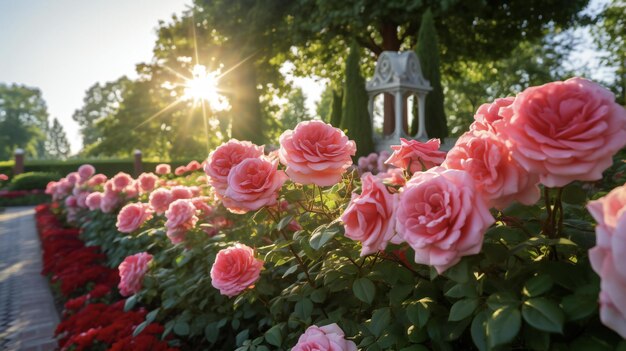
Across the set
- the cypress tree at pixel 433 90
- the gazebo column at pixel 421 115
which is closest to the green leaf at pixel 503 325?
the gazebo column at pixel 421 115

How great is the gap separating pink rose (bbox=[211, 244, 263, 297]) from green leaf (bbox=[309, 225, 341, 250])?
577 millimetres

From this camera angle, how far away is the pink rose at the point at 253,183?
1631 mm

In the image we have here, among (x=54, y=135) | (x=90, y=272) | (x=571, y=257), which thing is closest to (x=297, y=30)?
(x=90, y=272)

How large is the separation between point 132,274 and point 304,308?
171cm

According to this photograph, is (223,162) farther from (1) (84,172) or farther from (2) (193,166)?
(1) (84,172)

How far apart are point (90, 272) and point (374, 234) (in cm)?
376

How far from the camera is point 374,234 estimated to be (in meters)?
1.09

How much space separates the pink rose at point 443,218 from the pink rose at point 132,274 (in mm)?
2437

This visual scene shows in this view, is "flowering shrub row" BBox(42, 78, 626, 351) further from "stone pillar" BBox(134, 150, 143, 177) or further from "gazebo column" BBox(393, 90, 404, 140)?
"stone pillar" BBox(134, 150, 143, 177)

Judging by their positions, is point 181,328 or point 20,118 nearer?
point 181,328

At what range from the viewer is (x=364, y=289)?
1.31 metres

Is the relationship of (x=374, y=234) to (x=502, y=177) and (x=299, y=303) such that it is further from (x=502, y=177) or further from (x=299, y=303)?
(x=299, y=303)

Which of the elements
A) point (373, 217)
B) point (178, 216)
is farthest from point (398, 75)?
point (373, 217)

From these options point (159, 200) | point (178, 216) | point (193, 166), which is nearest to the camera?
point (178, 216)
